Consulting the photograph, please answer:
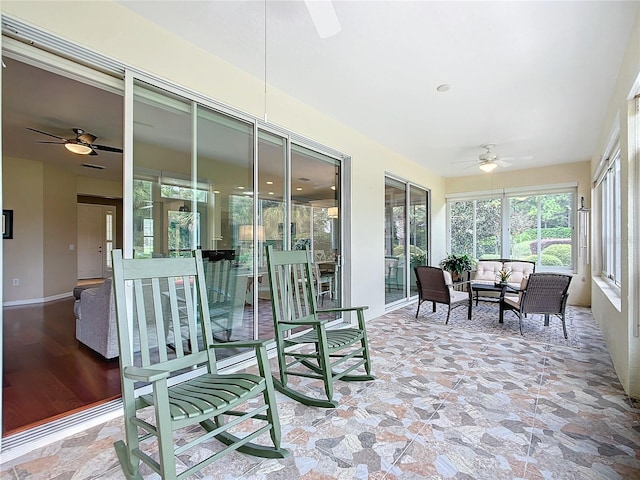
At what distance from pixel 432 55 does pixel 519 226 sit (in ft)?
18.4

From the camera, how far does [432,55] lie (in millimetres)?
2801

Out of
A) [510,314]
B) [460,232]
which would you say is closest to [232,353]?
[510,314]

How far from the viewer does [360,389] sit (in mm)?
2639

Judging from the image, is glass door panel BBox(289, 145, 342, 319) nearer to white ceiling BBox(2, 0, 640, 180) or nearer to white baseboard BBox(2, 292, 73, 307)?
white ceiling BBox(2, 0, 640, 180)

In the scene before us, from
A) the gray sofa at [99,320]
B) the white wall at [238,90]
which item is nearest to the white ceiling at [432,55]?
the white wall at [238,90]

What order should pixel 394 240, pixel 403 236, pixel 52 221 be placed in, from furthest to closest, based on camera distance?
1. pixel 52 221
2. pixel 403 236
3. pixel 394 240

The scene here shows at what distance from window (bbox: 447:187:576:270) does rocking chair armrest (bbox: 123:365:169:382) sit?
7.50 metres

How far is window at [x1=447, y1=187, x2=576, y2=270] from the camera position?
261 inches

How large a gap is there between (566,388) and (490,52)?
2.87 metres

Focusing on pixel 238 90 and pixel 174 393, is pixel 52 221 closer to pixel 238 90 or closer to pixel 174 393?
pixel 238 90

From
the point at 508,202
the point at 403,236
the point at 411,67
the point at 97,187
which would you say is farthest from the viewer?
the point at 97,187

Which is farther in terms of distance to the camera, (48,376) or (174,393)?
(48,376)

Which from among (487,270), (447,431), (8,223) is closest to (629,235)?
(447,431)

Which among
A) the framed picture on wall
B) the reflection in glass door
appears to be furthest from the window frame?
the framed picture on wall
